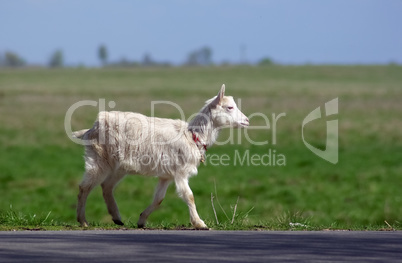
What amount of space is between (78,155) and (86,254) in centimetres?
2867

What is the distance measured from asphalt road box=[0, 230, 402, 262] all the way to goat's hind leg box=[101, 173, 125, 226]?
2.02m

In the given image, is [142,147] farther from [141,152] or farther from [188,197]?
[188,197]

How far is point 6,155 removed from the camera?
3694cm

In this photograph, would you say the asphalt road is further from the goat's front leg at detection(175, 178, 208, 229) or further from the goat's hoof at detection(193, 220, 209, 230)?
the goat's front leg at detection(175, 178, 208, 229)

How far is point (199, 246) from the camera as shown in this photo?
9062mm

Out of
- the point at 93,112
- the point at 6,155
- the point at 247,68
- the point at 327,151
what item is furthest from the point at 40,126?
the point at 247,68

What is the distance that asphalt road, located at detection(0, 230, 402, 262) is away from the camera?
26.9 ft

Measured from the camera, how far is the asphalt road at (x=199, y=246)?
819 centimetres

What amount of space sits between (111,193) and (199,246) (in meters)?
3.84

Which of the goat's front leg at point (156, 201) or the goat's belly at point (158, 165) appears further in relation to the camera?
the goat's belly at point (158, 165)

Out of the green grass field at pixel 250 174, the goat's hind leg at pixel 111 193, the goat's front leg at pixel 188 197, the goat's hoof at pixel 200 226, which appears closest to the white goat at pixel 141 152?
the goat's front leg at pixel 188 197

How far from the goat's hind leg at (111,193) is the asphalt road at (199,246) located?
202 cm

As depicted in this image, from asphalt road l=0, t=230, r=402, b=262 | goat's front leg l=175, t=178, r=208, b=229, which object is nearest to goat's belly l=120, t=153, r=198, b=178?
goat's front leg l=175, t=178, r=208, b=229

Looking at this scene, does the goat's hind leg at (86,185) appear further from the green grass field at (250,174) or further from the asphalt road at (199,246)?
the asphalt road at (199,246)
